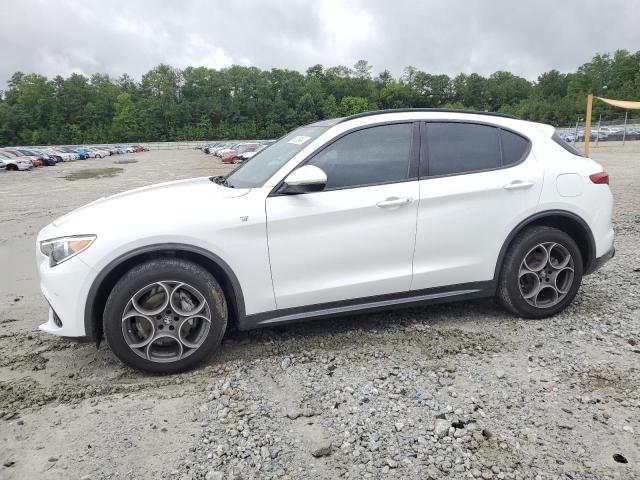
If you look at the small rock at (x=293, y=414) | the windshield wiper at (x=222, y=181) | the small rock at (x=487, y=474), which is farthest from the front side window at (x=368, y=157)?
the small rock at (x=487, y=474)

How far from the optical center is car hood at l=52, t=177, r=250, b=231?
3146 millimetres

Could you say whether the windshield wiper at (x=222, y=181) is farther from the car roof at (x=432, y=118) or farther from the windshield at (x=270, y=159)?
the car roof at (x=432, y=118)

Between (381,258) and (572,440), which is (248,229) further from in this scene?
(572,440)

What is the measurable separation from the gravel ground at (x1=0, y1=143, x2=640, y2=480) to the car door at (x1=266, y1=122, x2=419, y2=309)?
50 cm

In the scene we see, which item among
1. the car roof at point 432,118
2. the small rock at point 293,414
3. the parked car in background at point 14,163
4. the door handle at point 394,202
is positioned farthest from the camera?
the parked car in background at point 14,163

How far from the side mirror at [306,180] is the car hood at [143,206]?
34 cm

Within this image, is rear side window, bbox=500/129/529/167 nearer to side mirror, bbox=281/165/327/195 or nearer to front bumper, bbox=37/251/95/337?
side mirror, bbox=281/165/327/195

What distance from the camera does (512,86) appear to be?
402ft

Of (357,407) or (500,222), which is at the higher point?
(500,222)

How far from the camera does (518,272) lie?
3811 millimetres

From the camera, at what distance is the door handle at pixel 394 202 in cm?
341

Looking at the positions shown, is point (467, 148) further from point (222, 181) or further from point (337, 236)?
point (222, 181)

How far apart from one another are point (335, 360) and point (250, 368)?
0.59m

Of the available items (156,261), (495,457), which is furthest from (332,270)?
(495,457)
